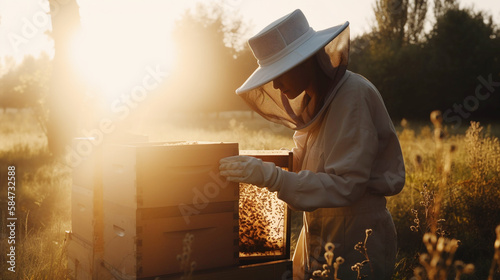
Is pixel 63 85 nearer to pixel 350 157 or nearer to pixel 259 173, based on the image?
pixel 259 173

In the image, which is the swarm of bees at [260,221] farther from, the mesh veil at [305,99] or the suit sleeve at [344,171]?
the suit sleeve at [344,171]

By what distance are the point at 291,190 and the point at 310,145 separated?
0.49 meters

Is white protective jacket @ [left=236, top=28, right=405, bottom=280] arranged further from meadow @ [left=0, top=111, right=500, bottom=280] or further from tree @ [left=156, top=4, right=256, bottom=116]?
tree @ [left=156, top=4, right=256, bottom=116]

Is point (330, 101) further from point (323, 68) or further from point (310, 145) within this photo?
point (310, 145)

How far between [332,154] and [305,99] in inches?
20.3

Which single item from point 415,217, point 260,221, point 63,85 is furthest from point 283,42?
point 63,85

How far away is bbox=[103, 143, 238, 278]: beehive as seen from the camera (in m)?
2.29

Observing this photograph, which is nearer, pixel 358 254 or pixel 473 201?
pixel 358 254

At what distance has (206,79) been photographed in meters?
22.5

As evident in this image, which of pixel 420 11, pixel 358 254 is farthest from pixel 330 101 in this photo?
pixel 420 11

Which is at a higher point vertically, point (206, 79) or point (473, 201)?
point (206, 79)

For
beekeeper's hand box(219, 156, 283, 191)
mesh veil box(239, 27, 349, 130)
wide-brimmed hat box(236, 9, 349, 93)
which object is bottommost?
beekeeper's hand box(219, 156, 283, 191)

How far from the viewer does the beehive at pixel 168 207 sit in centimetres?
229

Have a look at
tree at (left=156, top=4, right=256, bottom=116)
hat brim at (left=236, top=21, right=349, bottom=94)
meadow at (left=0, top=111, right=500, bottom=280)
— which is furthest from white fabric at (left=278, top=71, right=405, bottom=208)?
tree at (left=156, top=4, right=256, bottom=116)
